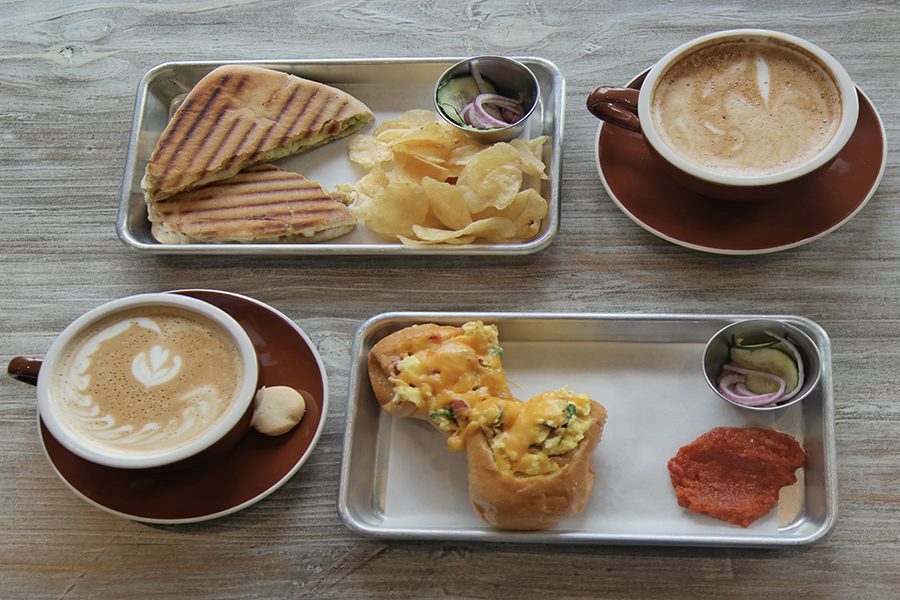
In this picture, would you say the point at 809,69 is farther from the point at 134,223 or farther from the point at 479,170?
the point at 134,223

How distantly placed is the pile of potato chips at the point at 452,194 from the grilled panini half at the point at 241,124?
7.8 inches

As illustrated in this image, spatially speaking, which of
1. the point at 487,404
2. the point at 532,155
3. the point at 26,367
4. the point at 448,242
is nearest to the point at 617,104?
the point at 532,155

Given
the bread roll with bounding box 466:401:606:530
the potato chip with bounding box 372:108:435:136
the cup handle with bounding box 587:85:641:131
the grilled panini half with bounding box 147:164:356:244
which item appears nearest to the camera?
the bread roll with bounding box 466:401:606:530

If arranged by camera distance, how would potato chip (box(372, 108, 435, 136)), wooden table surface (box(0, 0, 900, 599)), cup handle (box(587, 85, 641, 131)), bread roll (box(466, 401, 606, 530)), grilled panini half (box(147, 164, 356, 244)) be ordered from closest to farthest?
bread roll (box(466, 401, 606, 530))
wooden table surface (box(0, 0, 900, 599))
cup handle (box(587, 85, 641, 131))
grilled panini half (box(147, 164, 356, 244))
potato chip (box(372, 108, 435, 136))

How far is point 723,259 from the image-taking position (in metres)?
1.65

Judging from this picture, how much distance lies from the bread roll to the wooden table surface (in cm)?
12

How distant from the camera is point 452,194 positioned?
1.61m

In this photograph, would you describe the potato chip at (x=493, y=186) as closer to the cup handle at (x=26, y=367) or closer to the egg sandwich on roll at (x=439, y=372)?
the egg sandwich on roll at (x=439, y=372)

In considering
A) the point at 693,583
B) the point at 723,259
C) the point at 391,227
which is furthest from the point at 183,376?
the point at 723,259

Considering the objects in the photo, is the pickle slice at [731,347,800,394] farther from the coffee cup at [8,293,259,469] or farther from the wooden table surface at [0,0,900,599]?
the coffee cup at [8,293,259,469]

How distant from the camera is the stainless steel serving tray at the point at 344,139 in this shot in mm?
1649

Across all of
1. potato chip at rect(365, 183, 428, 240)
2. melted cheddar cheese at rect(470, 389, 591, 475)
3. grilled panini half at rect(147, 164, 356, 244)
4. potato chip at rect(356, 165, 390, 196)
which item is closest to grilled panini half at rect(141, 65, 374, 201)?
grilled panini half at rect(147, 164, 356, 244)

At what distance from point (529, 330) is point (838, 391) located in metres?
0.57

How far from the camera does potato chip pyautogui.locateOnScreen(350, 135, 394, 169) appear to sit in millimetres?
1766
